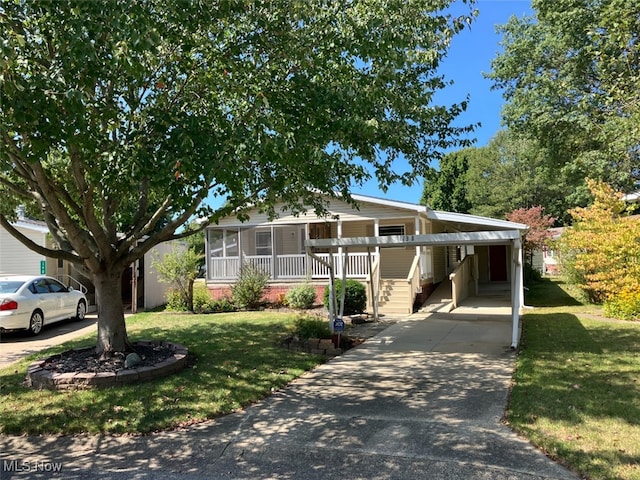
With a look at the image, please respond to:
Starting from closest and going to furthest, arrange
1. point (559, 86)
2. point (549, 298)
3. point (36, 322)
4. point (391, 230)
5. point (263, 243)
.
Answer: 1. point (36, 322)
2. point (559, 86)
3. point (549, 298)
4. point (391, 230)
5. point (263, 243)

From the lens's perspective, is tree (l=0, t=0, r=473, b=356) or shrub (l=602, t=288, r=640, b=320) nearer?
tree (l=0, t=0, r=473, b=356)

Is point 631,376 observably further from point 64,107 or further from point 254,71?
point 64,107

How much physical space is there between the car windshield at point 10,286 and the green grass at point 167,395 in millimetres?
2865

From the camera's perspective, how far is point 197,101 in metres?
6.50

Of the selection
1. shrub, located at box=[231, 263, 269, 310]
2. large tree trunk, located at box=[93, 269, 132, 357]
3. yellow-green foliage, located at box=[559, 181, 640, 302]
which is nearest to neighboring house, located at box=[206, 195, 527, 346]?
shrub, located at box=[231, 263, 269, 310]

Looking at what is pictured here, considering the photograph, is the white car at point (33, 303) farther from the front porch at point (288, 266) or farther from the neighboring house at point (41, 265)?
the front porch at point (288, 266)

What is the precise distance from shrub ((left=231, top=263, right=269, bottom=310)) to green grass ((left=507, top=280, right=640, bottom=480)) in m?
8.58

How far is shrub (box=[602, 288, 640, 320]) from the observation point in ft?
38.2

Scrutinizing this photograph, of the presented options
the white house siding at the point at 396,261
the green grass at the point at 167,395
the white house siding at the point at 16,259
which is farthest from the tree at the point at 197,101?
the white house siding at the point at 396,261

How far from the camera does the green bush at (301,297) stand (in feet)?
48.8

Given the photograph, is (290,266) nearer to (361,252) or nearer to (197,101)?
(361,252)

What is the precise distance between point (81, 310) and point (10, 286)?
2848 mm

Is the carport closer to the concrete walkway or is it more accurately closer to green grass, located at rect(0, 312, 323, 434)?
the concrete walkway

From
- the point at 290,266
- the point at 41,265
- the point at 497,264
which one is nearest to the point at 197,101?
the point at 290,266
